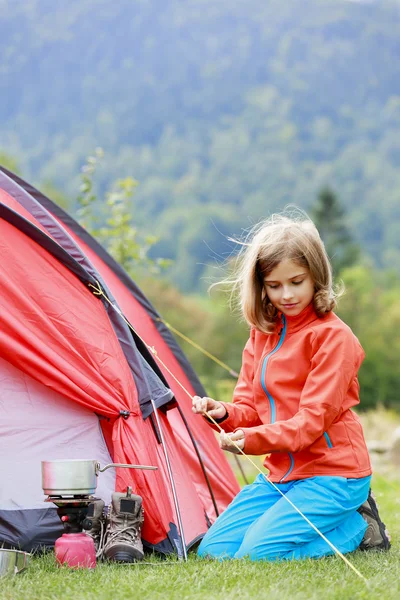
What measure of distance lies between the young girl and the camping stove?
524 millimetres

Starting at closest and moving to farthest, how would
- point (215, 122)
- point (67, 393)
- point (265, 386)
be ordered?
point (265, 386) → point (67, 393) → point (215, 122)

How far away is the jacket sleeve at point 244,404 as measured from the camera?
11.3 ft

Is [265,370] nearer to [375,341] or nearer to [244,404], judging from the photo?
[244,404]

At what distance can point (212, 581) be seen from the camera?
110 inches

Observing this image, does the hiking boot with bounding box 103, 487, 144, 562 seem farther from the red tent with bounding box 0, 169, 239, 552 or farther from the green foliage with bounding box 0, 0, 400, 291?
the green foliage with bounding box 0, 0, 400, 291

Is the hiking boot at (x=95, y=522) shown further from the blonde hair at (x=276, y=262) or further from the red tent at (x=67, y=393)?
the blonde hair at (x=276, y=262)

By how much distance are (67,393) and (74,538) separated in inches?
26.4

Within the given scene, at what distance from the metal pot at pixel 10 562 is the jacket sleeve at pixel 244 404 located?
3.17 feet

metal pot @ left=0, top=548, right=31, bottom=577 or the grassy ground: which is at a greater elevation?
metal pot @ left=0, top=548, right=31, bottom=577

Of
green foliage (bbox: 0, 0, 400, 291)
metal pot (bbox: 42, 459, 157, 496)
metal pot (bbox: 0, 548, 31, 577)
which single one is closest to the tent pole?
metal pot (bbox: 42, 459, 157, 496)

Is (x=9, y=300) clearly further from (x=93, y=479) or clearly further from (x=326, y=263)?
(x=326, y=263)

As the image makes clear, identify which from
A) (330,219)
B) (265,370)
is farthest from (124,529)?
(330,219)

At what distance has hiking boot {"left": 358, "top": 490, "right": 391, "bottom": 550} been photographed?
11.1ft

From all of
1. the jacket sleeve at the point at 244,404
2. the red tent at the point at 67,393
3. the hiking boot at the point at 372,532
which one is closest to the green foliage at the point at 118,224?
the red tent at the point at 67,393
